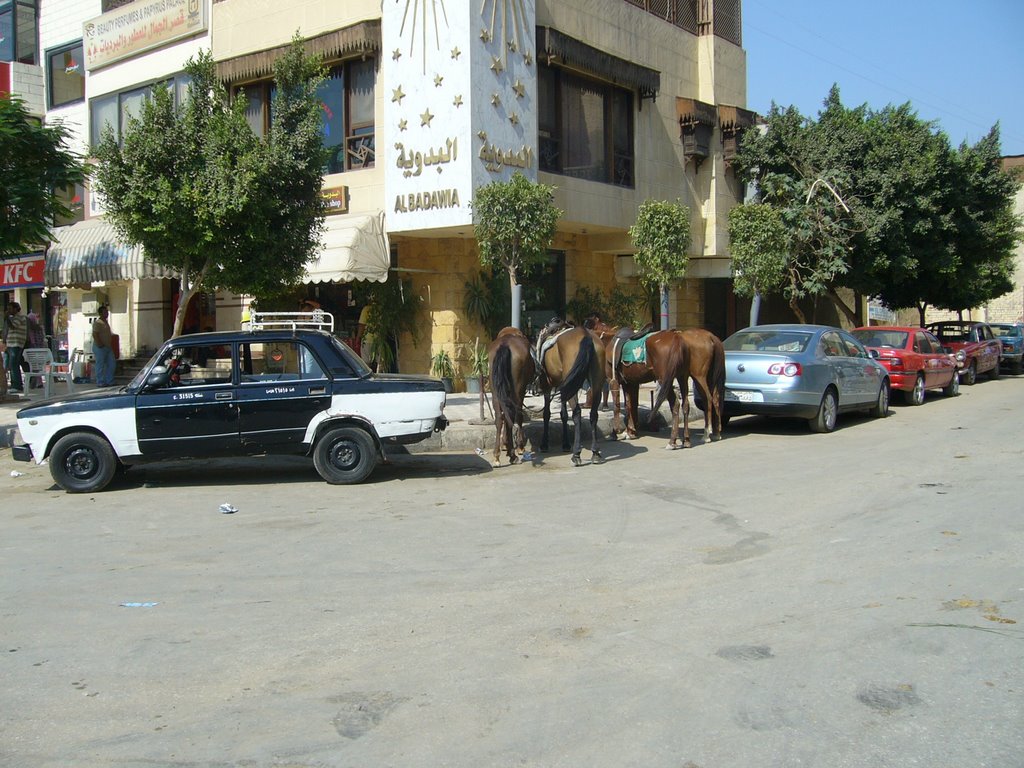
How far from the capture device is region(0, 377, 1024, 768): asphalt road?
396 centimetres

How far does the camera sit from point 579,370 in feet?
38.5

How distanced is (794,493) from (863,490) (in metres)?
0.74

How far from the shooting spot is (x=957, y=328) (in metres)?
27.0

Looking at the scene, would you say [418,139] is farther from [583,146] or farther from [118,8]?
[118,8]

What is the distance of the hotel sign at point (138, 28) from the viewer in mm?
21266

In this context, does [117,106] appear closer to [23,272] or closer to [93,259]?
[93,259]

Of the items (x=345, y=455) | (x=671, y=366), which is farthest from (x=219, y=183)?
(x=671, y=366)

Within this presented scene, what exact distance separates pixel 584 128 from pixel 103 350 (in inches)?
461

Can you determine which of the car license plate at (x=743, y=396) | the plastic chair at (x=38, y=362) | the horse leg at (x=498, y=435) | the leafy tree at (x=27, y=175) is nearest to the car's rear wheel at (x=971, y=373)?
the car license plate at (x=743, y=396)

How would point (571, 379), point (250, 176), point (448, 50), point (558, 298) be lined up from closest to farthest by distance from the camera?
point (571, 379), point (250, 176), point (448, 50), point (558, 298)

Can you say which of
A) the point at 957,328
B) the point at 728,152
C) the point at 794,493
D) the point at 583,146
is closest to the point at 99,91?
the point at 583,146

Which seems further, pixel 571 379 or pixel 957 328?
pixel 957 328

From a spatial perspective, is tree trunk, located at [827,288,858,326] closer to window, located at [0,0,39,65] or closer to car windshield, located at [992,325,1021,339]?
car windshield, located at [992,325,1021,339]

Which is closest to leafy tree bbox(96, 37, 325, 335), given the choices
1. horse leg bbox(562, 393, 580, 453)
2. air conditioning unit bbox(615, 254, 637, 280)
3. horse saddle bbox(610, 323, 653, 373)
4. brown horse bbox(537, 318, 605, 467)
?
brown horse bbox(537, 318, 605, 467)
